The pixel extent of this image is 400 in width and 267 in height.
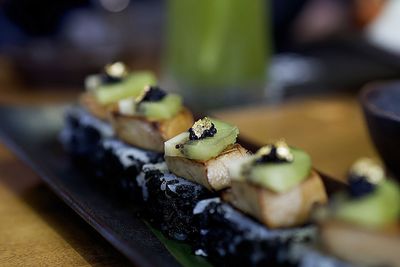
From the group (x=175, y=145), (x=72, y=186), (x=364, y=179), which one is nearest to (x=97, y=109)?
(x=72, y=186)

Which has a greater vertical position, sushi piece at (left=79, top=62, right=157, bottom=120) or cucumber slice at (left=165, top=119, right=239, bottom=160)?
sushi piece at (left=79, top=62, right=157, bottom=120)

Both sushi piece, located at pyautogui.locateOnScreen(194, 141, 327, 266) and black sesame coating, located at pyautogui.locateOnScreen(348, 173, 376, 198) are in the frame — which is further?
sushi piece, located at pyautogui.locateOnScreen(194, 141, 327, 266)

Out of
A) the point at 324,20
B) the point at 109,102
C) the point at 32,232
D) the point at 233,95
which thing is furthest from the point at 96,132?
the point at 324,20

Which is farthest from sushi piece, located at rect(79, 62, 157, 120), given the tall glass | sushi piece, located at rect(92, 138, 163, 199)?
the tall glass

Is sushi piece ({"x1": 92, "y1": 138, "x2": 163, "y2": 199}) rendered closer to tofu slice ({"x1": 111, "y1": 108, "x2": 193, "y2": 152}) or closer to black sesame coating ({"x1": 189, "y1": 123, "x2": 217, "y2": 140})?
tofu slice ({"x1": 111, "y1": 108, "x2": 193, "y2": 152})

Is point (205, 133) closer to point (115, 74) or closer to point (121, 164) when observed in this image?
point (121, 164)
